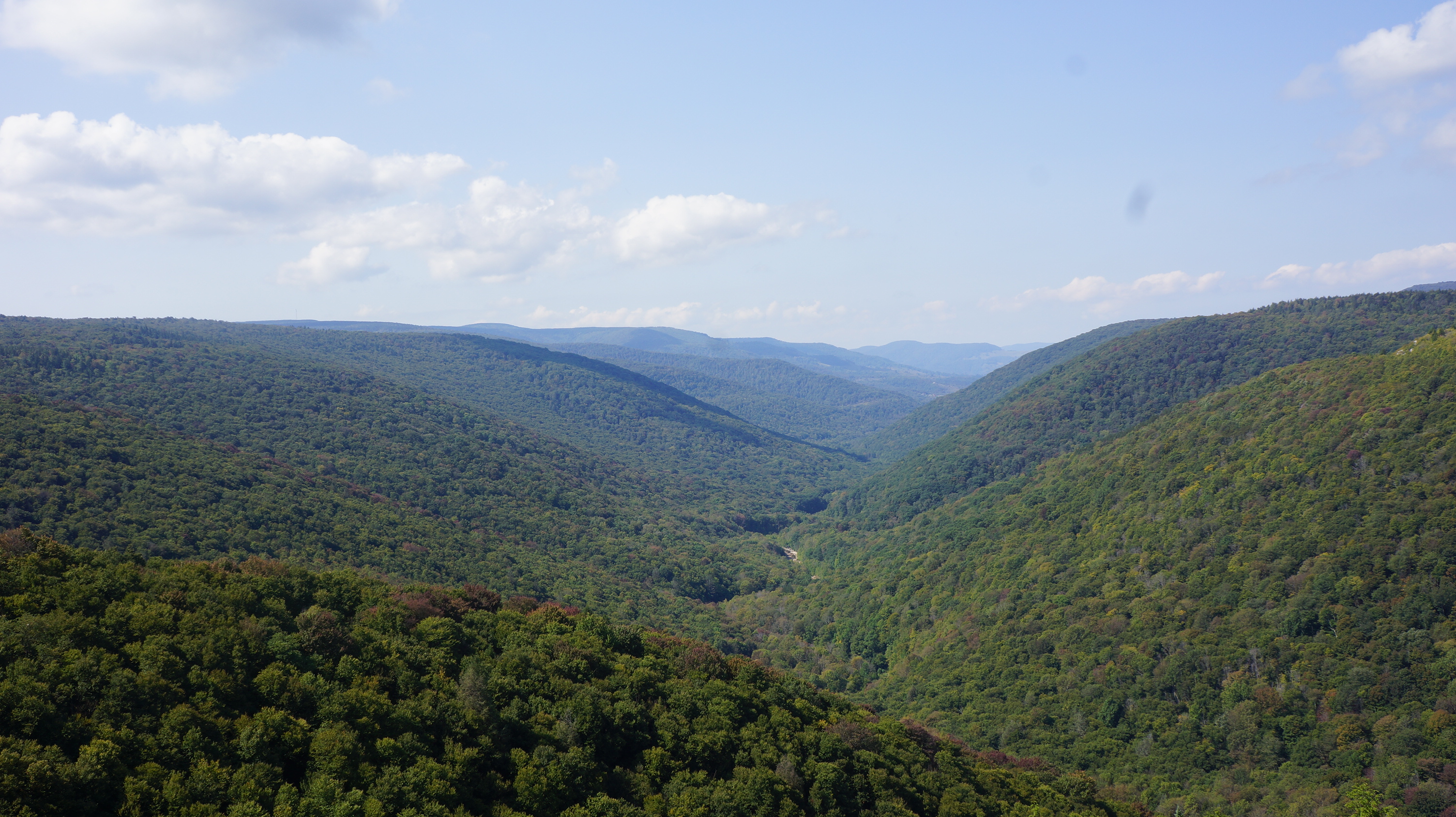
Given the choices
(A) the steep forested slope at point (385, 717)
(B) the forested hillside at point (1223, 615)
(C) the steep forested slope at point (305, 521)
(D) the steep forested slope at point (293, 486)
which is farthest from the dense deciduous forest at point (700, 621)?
(D) the steep forested slope at point (293, 486)

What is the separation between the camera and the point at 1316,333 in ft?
635

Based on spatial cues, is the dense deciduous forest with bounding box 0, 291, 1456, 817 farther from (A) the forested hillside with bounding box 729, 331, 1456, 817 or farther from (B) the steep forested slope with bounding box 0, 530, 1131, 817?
(A) the forested hillside with bounding box 729, 331, 1456, 817

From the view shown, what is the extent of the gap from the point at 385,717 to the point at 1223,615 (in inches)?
3536

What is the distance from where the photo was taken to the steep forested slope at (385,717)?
24.3 m

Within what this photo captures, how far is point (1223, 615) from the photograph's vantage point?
273 feet

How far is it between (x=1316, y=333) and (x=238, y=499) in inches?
9769

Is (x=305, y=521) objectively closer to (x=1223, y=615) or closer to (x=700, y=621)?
(x=700, y=621)

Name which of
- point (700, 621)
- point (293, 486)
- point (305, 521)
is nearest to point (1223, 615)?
point (700, 621)

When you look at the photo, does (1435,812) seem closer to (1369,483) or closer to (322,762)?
(1369,483)

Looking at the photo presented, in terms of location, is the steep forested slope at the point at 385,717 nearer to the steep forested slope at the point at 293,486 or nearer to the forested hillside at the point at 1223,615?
the forested hillside at the point at 1223,615

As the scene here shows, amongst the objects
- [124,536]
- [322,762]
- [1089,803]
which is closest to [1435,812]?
[1089,803]

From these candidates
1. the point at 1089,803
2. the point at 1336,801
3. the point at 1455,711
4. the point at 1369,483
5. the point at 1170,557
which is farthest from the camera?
the point at 1170,557

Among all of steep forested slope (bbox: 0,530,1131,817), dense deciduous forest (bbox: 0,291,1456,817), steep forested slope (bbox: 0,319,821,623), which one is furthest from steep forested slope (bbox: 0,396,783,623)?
steep forested slope (bbox: 0,530,1131,817)

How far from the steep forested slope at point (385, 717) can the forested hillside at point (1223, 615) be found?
29.0 metres
